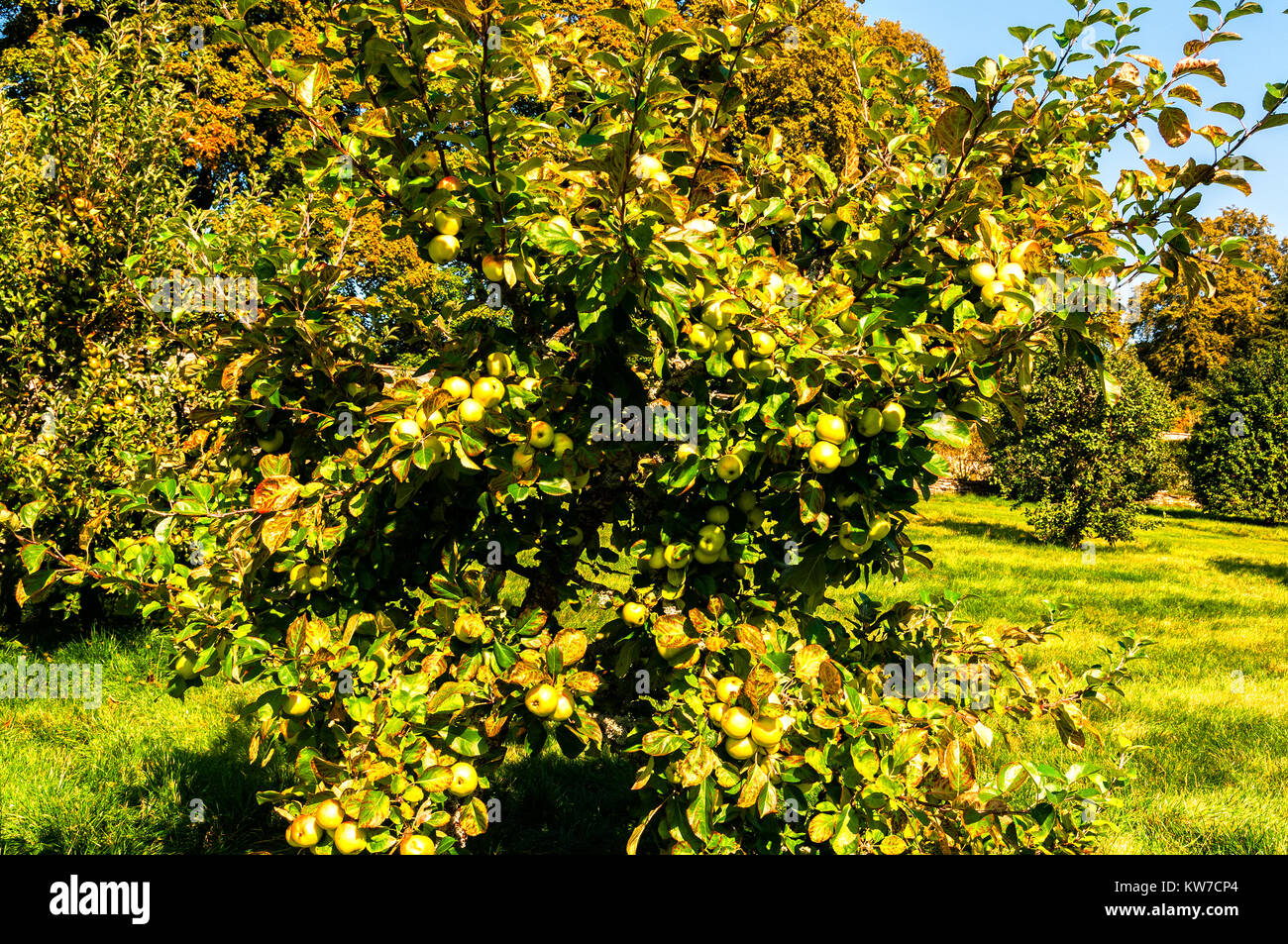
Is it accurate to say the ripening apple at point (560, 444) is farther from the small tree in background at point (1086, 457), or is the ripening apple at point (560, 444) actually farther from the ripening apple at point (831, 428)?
the small tree in background at point (1086, 457)

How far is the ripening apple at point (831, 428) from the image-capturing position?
1684mm

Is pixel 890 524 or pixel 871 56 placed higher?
pixel 871 56

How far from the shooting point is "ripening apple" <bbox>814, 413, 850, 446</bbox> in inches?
66.3

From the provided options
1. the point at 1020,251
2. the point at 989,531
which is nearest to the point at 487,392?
the point at 1020,251

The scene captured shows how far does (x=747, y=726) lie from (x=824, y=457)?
608 millimetres

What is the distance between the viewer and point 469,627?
6.36ft

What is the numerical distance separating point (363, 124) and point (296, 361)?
2.50ft

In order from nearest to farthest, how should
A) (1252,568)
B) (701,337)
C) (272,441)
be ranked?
(701,337) < (272,441) < (1252,568)

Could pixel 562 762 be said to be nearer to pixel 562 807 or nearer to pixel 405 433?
pixel 562 807

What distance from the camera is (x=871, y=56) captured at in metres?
2.15

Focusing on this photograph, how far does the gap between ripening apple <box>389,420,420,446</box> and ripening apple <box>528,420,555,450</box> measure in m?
0.29

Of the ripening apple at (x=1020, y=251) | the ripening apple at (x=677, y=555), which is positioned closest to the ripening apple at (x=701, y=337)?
the ripening apple at (x=677, y=555)

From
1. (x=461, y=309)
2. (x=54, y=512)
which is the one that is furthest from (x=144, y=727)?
(x=461, y=309)
